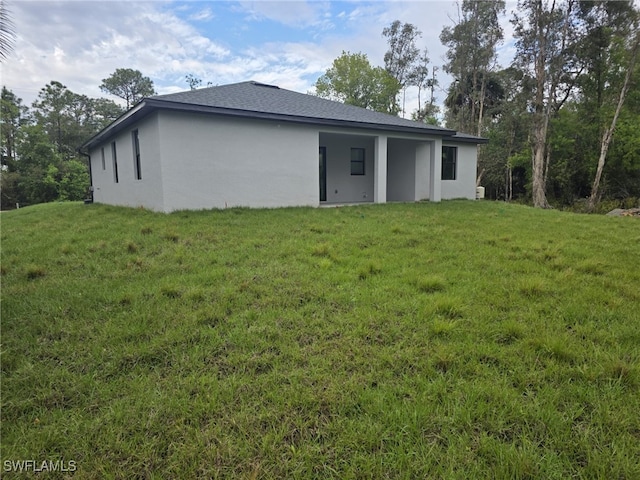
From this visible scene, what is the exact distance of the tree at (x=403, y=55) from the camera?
28.4m

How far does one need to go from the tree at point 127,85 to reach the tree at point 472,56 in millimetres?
34137

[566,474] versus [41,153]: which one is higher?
[41,153]

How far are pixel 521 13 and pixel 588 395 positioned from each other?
74.1 feet

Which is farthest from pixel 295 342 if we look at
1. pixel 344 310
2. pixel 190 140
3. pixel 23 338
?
pixel 190 140

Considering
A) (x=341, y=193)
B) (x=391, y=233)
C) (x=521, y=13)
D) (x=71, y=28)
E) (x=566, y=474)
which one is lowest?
(x=566, y=474)

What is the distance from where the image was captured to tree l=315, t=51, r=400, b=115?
28.8 meters

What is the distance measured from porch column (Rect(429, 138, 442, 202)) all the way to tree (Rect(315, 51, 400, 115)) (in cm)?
1857

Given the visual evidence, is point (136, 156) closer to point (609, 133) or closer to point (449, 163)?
point (449, 163)

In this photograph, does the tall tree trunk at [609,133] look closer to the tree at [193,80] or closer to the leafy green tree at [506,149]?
the leafy green tree at [506,149]

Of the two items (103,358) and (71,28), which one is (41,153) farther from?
(103,358)

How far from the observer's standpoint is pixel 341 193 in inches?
510

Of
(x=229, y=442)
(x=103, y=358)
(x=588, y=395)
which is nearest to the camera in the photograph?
(x=229, y=442)

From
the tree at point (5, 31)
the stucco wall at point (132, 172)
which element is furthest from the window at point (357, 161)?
the tree at point (5, 31)

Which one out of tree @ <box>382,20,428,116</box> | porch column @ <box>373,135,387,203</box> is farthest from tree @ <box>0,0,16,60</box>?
tree @ <box>382,20,428,116</box>
